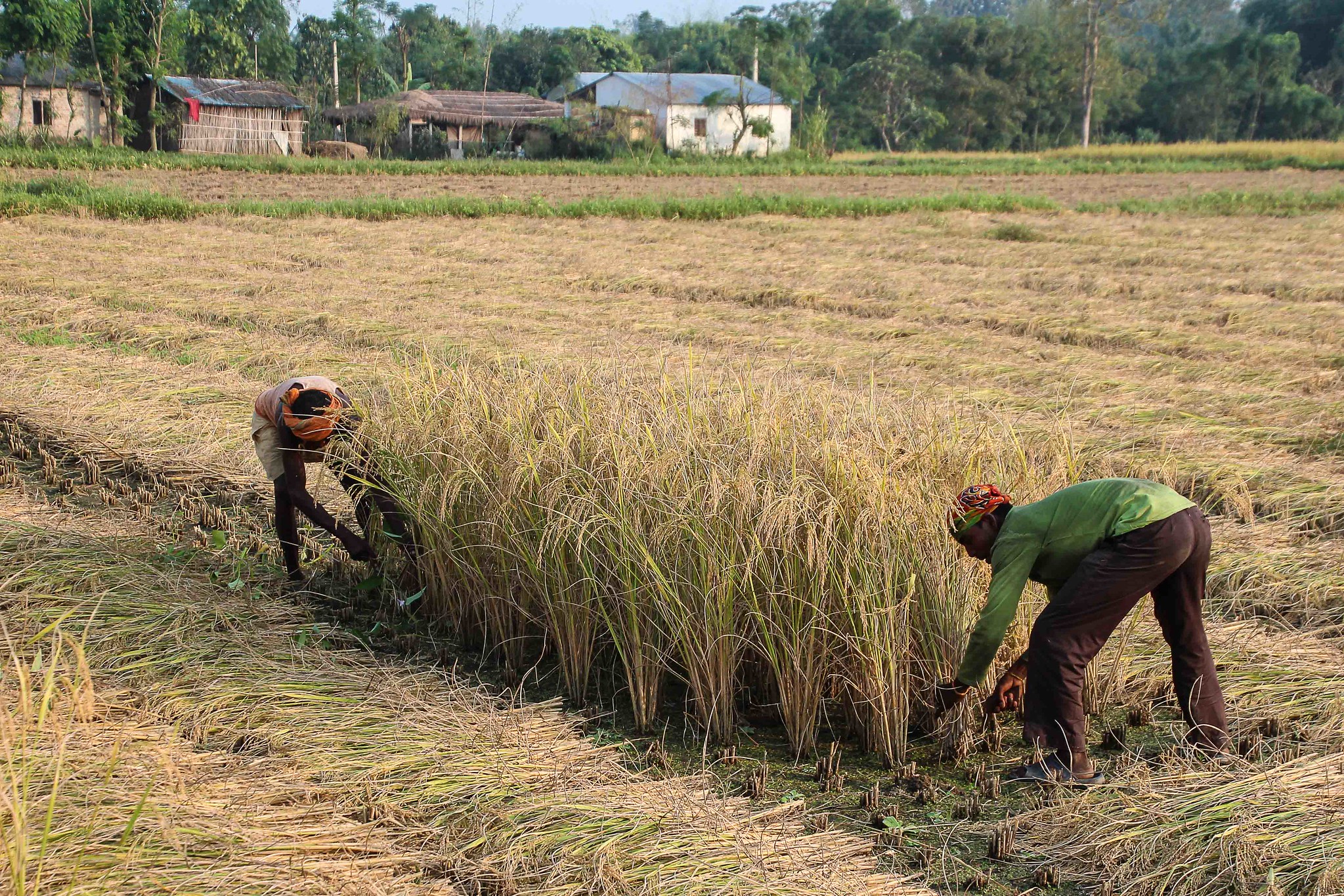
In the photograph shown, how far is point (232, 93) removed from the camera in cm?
4050

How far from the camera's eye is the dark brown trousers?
3309mm

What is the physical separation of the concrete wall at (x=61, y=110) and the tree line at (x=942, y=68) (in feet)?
13.0

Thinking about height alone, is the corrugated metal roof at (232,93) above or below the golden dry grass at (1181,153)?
above

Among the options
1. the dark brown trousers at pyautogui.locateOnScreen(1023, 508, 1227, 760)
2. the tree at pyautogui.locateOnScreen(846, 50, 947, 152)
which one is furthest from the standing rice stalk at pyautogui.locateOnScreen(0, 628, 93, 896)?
the tree at pyautogui.locateOnScreen(846, 50, 947, 152)

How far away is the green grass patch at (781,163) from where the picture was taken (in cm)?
2945

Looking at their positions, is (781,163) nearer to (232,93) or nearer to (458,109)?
(458,109)

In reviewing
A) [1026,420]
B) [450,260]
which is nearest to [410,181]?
[450,260]

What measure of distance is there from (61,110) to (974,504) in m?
43.5

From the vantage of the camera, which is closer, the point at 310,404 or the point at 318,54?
the point at 310,404

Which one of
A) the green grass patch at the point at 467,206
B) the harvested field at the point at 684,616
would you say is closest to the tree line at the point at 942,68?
the green grass patch at the point at 467,206

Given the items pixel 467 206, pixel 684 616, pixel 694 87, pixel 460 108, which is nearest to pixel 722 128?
pixel 694 87

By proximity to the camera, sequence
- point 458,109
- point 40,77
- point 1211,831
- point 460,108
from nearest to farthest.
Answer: point 1211,831, point 40,77, point 458,109, point 460,108

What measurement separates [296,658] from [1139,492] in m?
2.82

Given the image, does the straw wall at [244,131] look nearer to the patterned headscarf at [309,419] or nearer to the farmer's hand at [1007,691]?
the patterned headscarf at [309,419]
